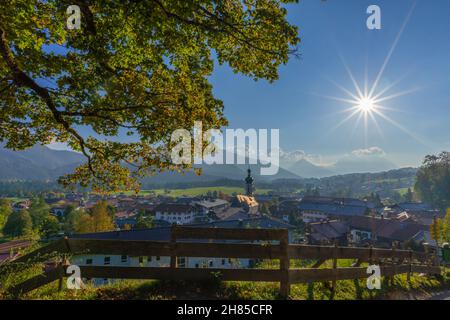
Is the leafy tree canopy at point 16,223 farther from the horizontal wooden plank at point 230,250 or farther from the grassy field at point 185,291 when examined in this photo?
the horizontal wooden plank at point 230,250

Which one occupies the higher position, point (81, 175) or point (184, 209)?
point (81, 175)

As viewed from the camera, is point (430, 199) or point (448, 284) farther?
point (430, 199)

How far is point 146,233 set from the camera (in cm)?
3572

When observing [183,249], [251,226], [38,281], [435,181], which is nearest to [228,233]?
[183,249]

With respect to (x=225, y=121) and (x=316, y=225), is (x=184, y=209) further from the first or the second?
(x=225, y=121)

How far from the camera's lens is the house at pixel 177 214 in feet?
344

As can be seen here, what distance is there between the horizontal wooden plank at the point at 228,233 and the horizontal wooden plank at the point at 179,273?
79cm

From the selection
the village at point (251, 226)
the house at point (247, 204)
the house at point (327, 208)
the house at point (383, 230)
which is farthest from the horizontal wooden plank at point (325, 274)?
the house at point (327, 208)

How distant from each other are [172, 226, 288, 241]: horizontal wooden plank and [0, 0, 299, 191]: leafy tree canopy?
4187 mm

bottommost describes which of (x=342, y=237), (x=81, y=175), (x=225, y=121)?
(x=342, y=237)

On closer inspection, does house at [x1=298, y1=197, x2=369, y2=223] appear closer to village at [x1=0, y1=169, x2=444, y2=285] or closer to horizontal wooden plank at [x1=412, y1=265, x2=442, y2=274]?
village at [x1=0, y1=169, x2=444, y2=285]

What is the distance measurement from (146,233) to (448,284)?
31688mm

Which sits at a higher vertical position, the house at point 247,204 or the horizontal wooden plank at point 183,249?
the horizontal wooden plank at point 183,249
